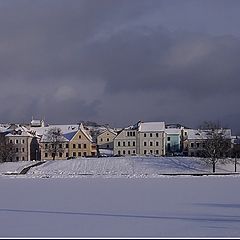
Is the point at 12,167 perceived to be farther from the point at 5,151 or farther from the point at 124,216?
the point at 124,216

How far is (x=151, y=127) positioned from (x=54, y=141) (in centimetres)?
2094

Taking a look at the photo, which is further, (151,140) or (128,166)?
(151,140)

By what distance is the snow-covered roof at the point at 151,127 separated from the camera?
11994cm

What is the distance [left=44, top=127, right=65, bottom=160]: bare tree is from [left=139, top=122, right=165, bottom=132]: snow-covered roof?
17005 millimetres

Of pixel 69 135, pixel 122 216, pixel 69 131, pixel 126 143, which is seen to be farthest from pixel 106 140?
pixel 122 216

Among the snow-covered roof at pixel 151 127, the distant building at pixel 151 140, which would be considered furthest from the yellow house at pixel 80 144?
the snow-covered roof at pixel 151 127

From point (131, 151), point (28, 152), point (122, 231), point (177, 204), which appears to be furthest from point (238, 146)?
point (122, 231)

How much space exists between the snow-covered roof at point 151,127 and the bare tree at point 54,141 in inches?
669

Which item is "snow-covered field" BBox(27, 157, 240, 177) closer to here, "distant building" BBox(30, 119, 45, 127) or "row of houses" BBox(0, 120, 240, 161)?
"row of houses" BBox(0, 120, 240, 161)

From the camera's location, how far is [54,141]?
376ft

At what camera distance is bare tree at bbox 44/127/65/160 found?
11281 cm

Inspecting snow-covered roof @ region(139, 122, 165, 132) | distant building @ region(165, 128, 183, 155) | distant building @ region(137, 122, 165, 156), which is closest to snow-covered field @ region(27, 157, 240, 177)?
distant building @ region(137, 122, 165, 156)

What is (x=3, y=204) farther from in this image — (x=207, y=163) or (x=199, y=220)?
(x=207, y=163)

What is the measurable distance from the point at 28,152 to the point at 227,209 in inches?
3953
